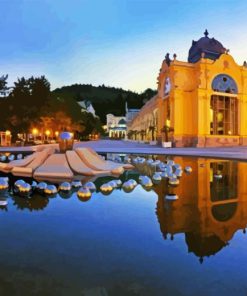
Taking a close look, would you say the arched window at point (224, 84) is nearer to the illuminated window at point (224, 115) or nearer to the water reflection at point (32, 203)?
the illuminated window at point (224, 115)

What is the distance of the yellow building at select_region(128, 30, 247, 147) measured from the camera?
3872 centimetres

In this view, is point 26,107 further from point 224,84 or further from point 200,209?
point 200,209

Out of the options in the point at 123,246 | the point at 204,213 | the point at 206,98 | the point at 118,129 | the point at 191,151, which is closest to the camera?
the point at 123,246

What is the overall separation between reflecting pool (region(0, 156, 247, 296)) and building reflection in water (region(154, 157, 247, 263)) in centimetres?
2

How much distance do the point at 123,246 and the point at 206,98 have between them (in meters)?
37.6

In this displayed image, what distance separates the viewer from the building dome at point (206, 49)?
4097 centimetres

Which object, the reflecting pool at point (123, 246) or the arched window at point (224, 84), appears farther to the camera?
the arched window at point (224, 84)

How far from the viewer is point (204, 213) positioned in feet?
18.3

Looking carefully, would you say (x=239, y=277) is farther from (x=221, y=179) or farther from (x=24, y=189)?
(x=221, y=179)

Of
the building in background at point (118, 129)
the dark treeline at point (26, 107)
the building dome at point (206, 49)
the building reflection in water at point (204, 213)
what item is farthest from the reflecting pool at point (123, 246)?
the building in background at point (118, 129)

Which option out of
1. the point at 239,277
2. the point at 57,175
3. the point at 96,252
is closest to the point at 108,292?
the point at 96,252

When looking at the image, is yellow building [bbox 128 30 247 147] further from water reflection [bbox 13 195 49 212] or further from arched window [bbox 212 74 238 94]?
water reflection [bbox 13 195 49 212]

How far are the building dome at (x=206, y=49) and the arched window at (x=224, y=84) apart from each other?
3353 mm

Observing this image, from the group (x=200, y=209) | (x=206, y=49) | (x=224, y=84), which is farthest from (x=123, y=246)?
(x=206, y=49)
